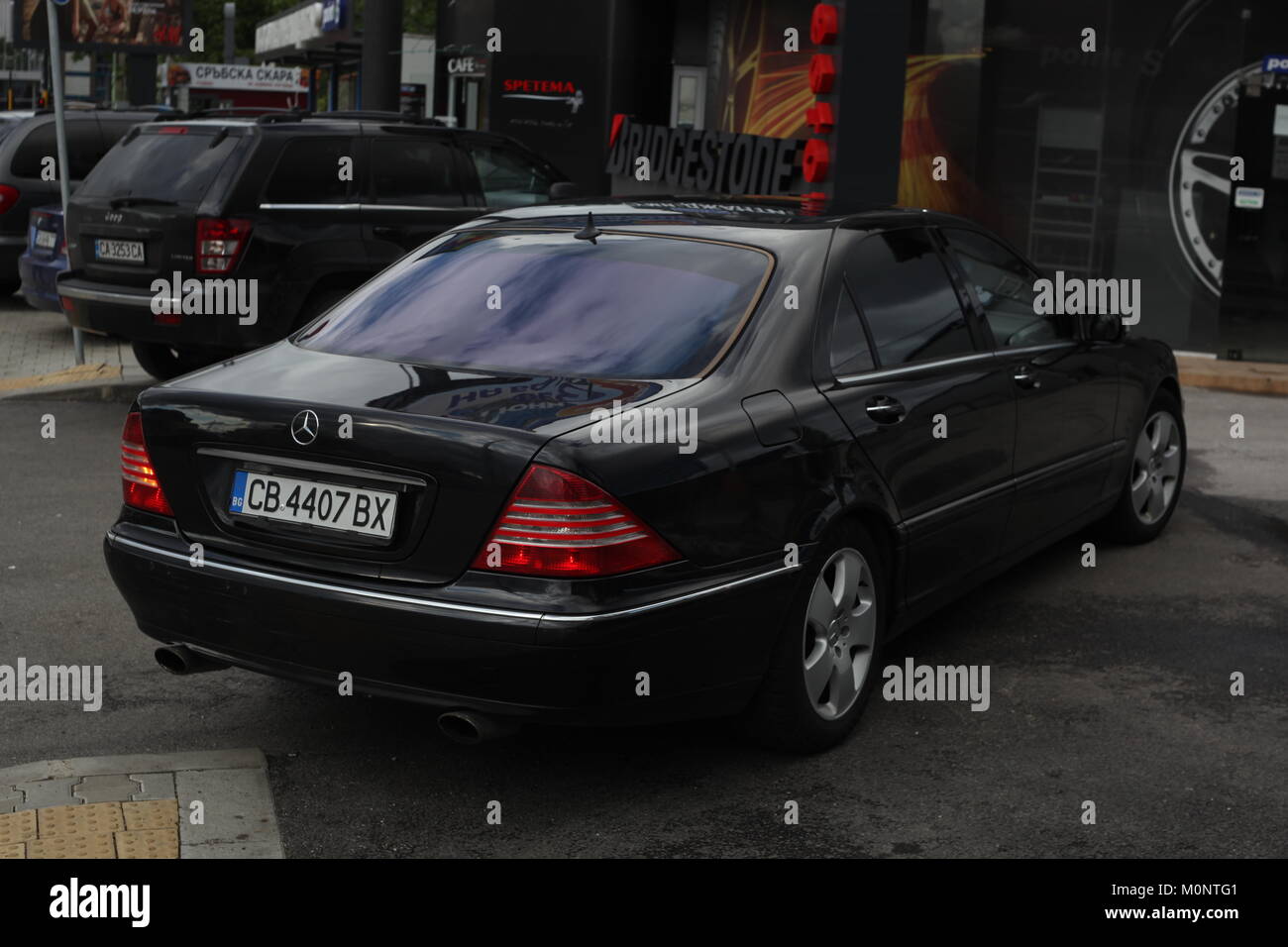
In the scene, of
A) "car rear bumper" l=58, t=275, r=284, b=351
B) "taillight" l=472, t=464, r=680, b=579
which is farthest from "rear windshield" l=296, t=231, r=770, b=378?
"car rear bumper" l=58, t=275, r=284, b=351

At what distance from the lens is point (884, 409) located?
4848mm

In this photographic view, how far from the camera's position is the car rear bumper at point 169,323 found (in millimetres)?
9609

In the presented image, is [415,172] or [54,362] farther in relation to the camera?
[54,362]

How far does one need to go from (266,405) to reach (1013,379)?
269 centimetres

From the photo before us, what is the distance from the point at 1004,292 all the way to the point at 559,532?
275 centimetres

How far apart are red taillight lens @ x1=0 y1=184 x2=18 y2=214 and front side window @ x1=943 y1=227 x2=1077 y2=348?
11770mm

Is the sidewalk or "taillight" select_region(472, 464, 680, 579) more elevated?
"taillight" select_region(472, 464, 680, 579)

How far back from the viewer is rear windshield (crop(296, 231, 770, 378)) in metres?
4.51

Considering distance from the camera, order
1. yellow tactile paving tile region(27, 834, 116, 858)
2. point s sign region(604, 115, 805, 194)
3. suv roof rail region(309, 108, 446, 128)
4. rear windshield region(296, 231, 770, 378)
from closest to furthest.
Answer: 1. yellow tactile paving tile region(27, 834, 116, 858)
2. rear windshield region(296, 231, 770, 378)
3. suv roof rail region(309, 108, 446, 128)
4. point s sign region(604, 115, 805, 194)

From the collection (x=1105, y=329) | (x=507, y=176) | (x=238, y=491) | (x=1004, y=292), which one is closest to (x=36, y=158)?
(x=507, y=176)

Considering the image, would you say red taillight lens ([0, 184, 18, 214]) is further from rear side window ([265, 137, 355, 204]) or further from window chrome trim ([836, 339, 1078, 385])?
window chrome trim ([836, 339, 1078, 385])

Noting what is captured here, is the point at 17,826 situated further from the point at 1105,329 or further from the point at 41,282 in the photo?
the point at 41,282

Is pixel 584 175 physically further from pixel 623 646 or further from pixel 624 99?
pixel 623 646
